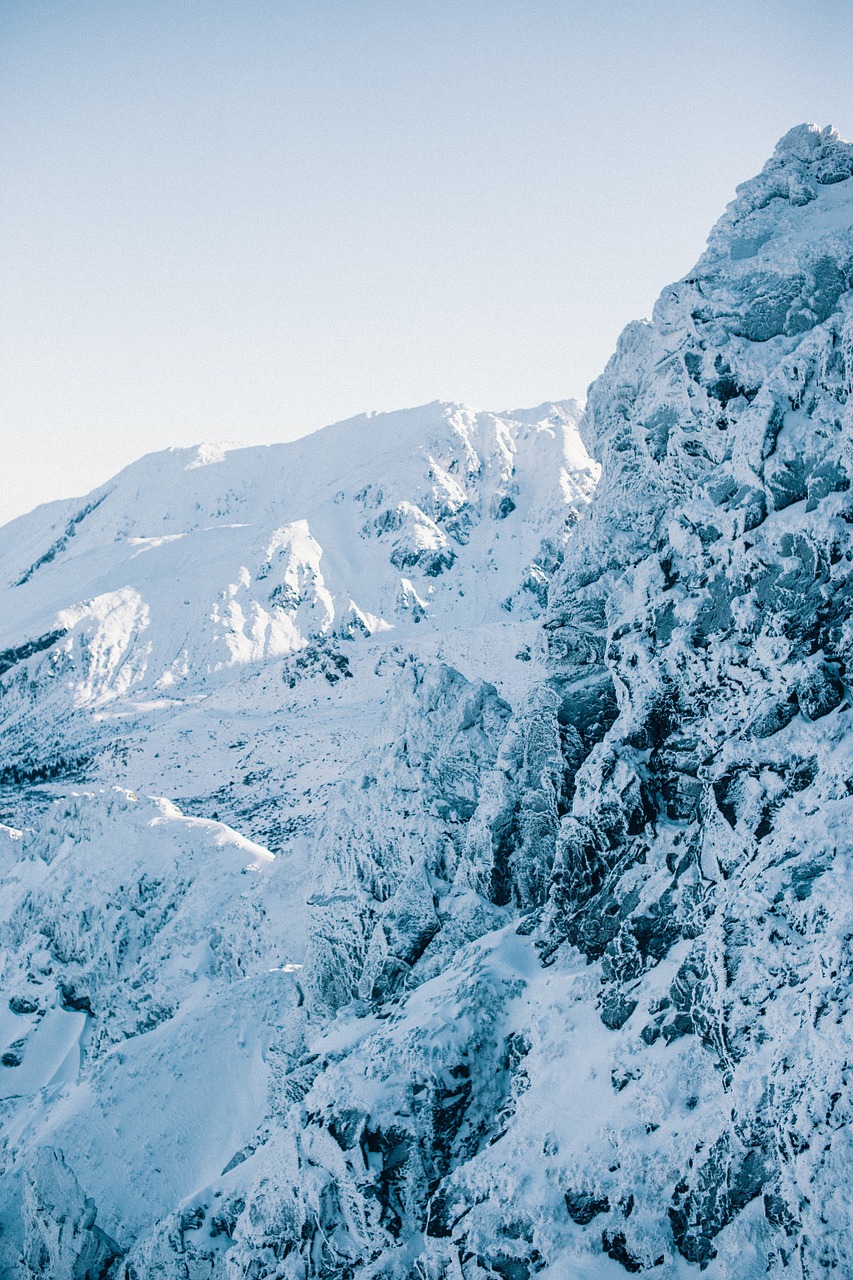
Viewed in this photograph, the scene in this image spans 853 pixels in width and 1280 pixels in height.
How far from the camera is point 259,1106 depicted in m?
31.5

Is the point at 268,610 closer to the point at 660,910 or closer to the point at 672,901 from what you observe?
the point at 660,910

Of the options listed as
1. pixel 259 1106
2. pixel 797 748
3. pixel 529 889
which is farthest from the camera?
pixel 259 1106

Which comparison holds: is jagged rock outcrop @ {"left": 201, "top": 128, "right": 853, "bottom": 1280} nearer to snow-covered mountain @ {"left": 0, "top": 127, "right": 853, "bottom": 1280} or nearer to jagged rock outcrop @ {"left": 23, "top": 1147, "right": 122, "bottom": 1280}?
snow-covered mountain @ {"left": 0, "top": 127, "right": 853, "bottom": 1280}

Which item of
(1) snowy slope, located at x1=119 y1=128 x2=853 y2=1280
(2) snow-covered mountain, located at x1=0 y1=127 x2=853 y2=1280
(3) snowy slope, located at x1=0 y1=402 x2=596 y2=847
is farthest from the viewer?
(3) snowy slope, located at x1=0 y1=402 x2=596 y2=847

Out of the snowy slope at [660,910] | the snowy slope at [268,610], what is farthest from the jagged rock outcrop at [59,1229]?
the snowy slope at [268,610]

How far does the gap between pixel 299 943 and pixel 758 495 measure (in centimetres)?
3154

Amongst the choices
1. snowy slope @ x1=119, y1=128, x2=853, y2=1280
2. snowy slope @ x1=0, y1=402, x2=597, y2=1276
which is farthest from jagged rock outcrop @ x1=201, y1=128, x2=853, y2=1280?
snowy slope @ x1=0, y1=402, x2=597, y2=1276

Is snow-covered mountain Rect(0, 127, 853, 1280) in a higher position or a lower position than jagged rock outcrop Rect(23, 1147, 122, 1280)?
higher

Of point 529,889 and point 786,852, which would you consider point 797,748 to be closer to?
point 786,852

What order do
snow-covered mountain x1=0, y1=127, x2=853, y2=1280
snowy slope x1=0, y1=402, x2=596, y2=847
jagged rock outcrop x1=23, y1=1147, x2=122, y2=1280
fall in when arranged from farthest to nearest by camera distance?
snowy slope x1=0, y1=402, x2=596, y2=847, jagged rock outcrop x1=23, y1=1147, x2=122, y2=1280, snow-covered mountain x1=0, y1=127, x2=853, y2=1280

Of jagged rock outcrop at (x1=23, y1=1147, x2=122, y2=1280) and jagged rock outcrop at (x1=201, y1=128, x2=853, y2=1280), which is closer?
jagged rock outcrop at (x1=201, y1=128, x2=853, y2=1280)

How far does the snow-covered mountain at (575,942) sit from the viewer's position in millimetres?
14406

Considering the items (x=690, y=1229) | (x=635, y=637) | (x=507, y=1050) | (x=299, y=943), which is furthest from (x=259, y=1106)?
(x=635, y=637)

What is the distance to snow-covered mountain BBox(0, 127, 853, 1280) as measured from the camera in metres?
14.4
